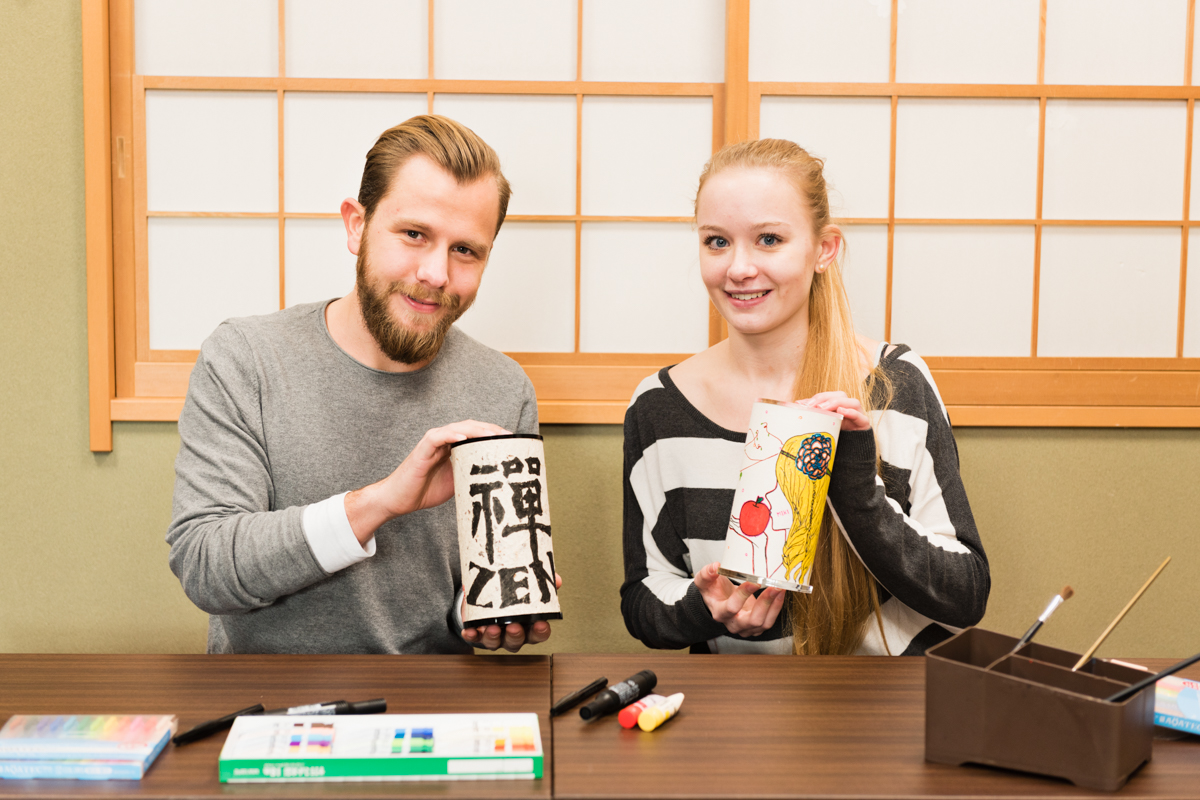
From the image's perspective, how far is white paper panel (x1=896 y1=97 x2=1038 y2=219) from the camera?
5.88ft

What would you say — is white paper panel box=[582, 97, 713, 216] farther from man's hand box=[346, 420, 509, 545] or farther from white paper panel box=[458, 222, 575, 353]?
man's hand box=[346, 420, 509, 545]

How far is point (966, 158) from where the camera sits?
5.93 ft

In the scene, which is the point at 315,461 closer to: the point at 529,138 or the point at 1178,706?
the point at 529,138

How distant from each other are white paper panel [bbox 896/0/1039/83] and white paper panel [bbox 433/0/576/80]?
0.70 metres

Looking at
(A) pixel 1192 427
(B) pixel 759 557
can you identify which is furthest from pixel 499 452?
(A) pixel 1192 427

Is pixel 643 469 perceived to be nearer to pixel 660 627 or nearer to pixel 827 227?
pixel 660 627

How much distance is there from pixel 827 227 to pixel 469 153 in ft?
1.78

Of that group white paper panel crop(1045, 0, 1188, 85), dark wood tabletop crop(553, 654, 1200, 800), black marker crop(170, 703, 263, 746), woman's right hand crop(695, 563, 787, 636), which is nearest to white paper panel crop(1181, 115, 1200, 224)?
white paper panel crop(1045, 0, 1188, 85)

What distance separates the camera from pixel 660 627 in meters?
1.22

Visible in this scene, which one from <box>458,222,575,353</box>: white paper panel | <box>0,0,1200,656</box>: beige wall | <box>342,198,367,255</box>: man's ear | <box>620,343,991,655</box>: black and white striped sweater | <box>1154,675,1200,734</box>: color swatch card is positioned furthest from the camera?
<box>458,222,575,353</box>: white paper panel

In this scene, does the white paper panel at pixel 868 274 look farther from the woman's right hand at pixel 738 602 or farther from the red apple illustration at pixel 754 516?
the red apple illustration at pixel 754 516

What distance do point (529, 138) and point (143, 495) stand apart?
1065 millimetres

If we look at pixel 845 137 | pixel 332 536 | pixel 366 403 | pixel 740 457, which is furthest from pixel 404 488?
pixel 845 137

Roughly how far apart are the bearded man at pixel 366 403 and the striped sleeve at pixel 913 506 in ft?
1.90
